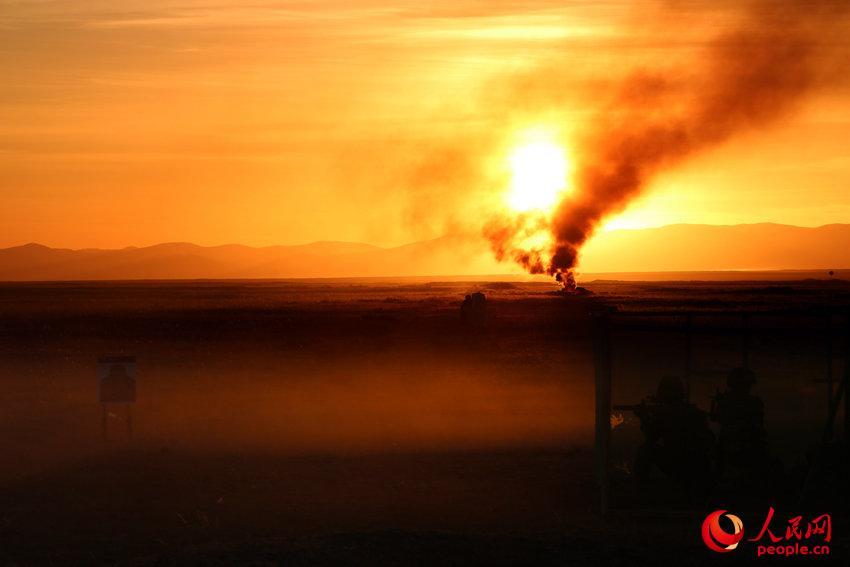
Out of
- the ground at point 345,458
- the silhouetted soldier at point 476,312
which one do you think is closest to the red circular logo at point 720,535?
the ground at point 345,458

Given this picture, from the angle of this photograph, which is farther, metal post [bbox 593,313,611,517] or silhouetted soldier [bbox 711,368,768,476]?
silhouetted soldier [bbox 711,368,768,476]

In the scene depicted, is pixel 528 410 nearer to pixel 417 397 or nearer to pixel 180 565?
pixel 417 397

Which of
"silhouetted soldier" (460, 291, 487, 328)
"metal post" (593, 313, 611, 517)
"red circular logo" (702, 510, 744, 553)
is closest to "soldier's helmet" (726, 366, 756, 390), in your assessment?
"metal post" (593, 313, 611, 517)

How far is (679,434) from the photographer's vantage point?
41.0ft

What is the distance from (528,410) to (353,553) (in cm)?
1282

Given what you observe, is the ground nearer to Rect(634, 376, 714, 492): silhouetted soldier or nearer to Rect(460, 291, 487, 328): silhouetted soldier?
Rect(634, 376, 714, 492): silhouetted soldier

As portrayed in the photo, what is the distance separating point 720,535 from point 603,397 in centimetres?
236

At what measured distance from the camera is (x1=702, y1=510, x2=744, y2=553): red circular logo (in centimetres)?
1052

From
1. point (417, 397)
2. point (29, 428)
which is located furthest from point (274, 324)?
point (29, 428)

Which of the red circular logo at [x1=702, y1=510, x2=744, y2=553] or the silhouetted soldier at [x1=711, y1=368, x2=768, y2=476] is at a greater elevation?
the silhouetted soldier at [x1=711, y1=368, x2=768, y2=476]

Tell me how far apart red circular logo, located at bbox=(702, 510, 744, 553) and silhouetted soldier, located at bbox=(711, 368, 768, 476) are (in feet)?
4.32

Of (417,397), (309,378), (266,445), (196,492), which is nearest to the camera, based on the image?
(196,492)

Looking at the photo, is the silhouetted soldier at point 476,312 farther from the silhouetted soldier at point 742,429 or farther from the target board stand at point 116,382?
the silhouetted soldier at point 742,429

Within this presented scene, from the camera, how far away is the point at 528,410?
74.0ft
